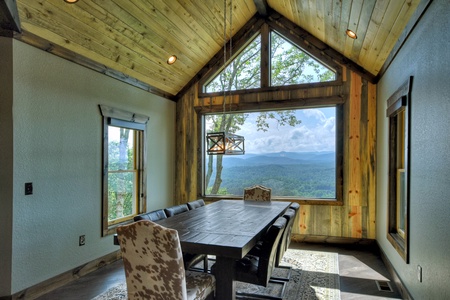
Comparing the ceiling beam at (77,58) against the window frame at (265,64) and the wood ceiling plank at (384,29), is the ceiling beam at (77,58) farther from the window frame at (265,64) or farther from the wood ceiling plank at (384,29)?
the wood ceiling plank at (384,29)

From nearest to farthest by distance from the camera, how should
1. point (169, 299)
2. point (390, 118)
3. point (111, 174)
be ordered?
point (169, 299) < point (390, 118) < point (111, 174)

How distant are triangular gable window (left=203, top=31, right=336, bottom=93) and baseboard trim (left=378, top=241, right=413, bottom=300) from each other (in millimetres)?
2872

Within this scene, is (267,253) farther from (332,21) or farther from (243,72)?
(243,72)

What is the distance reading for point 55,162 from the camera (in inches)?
130

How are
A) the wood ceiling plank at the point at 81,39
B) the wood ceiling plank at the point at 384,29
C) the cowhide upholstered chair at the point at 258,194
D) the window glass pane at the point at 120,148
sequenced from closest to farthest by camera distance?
1. the wood ceiling plank at the point at 384,29
2. the wood ceiling plank at the point at 81,39
3. the window glass pane at the point at 120,148
4. the cowhide upholstered chair at the point at 258,194

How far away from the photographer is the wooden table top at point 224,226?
2123 millimetres

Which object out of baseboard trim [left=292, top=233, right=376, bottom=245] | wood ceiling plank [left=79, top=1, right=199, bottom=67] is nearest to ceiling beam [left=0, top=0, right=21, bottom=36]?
wood ceiling plank [left=79, top=1, right=199, bottom=67]

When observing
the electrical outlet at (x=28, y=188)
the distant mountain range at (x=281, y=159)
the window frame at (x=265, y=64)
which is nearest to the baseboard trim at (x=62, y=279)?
the electrical outlet at (x=28, y=188)

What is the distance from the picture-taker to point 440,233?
198 cm

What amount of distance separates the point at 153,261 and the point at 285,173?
3812 millimetres

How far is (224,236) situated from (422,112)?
1.93 m

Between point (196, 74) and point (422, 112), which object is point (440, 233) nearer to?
point (422, 112)

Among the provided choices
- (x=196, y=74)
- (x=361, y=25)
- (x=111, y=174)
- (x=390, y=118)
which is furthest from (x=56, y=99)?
(x=390, y=118)

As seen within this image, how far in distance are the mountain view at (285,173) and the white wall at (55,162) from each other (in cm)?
243
